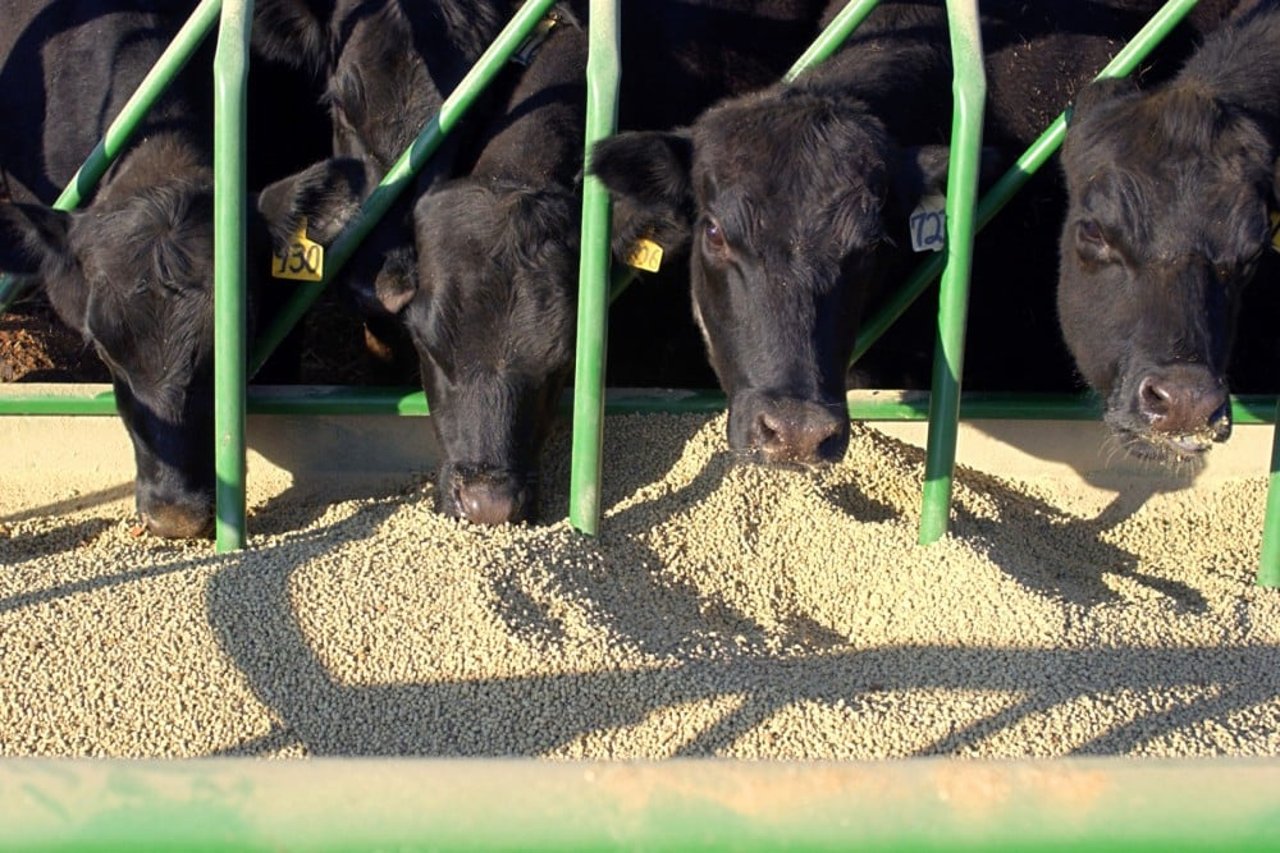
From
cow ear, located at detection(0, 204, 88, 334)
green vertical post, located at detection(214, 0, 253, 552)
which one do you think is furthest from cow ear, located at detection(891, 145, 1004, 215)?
cow ear, located at detection(0, 204, 88, 334)

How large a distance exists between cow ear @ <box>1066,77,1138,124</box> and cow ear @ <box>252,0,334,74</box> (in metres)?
2.57

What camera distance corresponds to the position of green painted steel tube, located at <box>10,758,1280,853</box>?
1.22m

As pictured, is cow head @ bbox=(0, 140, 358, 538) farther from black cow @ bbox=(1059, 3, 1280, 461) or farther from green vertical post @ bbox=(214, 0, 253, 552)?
black cow @ bbox=(1059, 3, 1280, 461)

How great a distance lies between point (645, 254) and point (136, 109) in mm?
1448

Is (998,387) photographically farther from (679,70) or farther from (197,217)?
(197,217)

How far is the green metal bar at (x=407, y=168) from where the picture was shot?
4.08 metres

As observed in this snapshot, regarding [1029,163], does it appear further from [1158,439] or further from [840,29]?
[1158,439]

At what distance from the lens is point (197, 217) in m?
4.50

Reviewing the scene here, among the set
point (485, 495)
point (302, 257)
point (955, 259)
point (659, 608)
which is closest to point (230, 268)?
point (302, 257)

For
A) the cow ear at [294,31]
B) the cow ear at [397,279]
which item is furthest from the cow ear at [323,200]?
the cow ear at [294,31]

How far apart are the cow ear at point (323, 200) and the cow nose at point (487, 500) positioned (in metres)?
0.84

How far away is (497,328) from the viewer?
4375mm

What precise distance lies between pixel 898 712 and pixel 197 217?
2.54 metres

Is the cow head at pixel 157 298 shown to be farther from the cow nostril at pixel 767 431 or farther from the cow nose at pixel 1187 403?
the cow nose at pixel 1187 403
